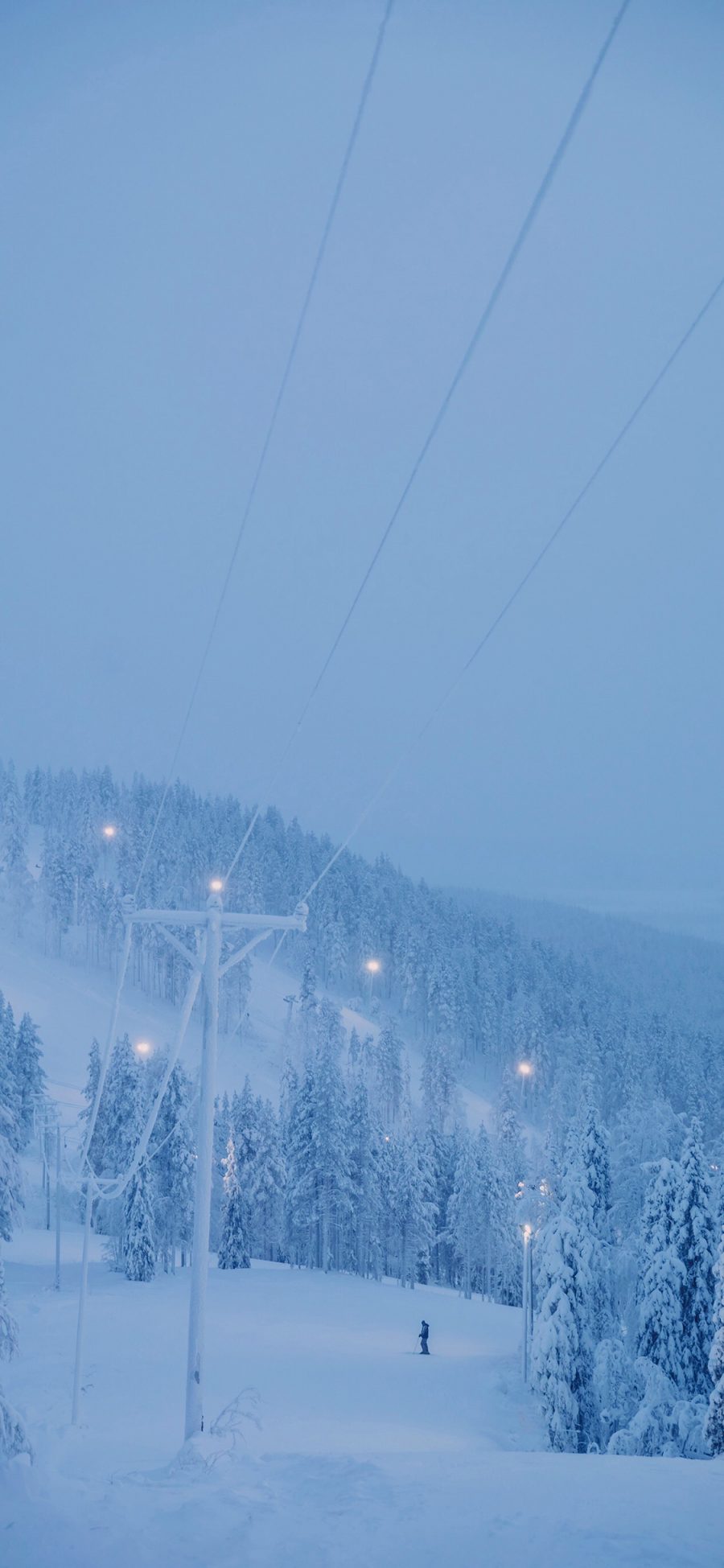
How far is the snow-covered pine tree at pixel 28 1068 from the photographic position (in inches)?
2857

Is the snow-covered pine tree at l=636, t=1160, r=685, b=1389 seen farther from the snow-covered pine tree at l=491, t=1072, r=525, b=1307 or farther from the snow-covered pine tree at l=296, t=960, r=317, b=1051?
the snow-covered pine tree at l=296, t=960, r=317, b=1051

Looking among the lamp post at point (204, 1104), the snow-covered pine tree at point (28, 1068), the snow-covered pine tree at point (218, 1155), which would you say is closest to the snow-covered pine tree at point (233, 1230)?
the snow-covered pine tree at point (218, 1155)

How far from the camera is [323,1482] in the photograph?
9875mm

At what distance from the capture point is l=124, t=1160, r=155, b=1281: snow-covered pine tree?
5094 cm

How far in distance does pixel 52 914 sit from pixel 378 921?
49.4 m

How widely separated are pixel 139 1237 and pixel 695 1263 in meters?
32.1

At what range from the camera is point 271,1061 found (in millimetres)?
105812

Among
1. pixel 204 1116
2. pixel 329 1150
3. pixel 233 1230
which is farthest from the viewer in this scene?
pixel 329 1150

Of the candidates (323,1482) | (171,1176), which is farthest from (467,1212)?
(323,1482)

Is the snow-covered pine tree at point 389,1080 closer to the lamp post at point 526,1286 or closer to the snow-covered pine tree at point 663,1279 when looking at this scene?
the lamp post at point 526,1286

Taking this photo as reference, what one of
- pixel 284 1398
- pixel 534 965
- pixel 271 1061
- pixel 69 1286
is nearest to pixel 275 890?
pixel 534 965

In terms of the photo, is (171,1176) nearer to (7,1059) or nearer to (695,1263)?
(7,1059)

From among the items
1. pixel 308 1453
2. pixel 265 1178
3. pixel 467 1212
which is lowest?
pixel 467 1212

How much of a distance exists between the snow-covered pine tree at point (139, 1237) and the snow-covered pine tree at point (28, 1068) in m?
23.1
